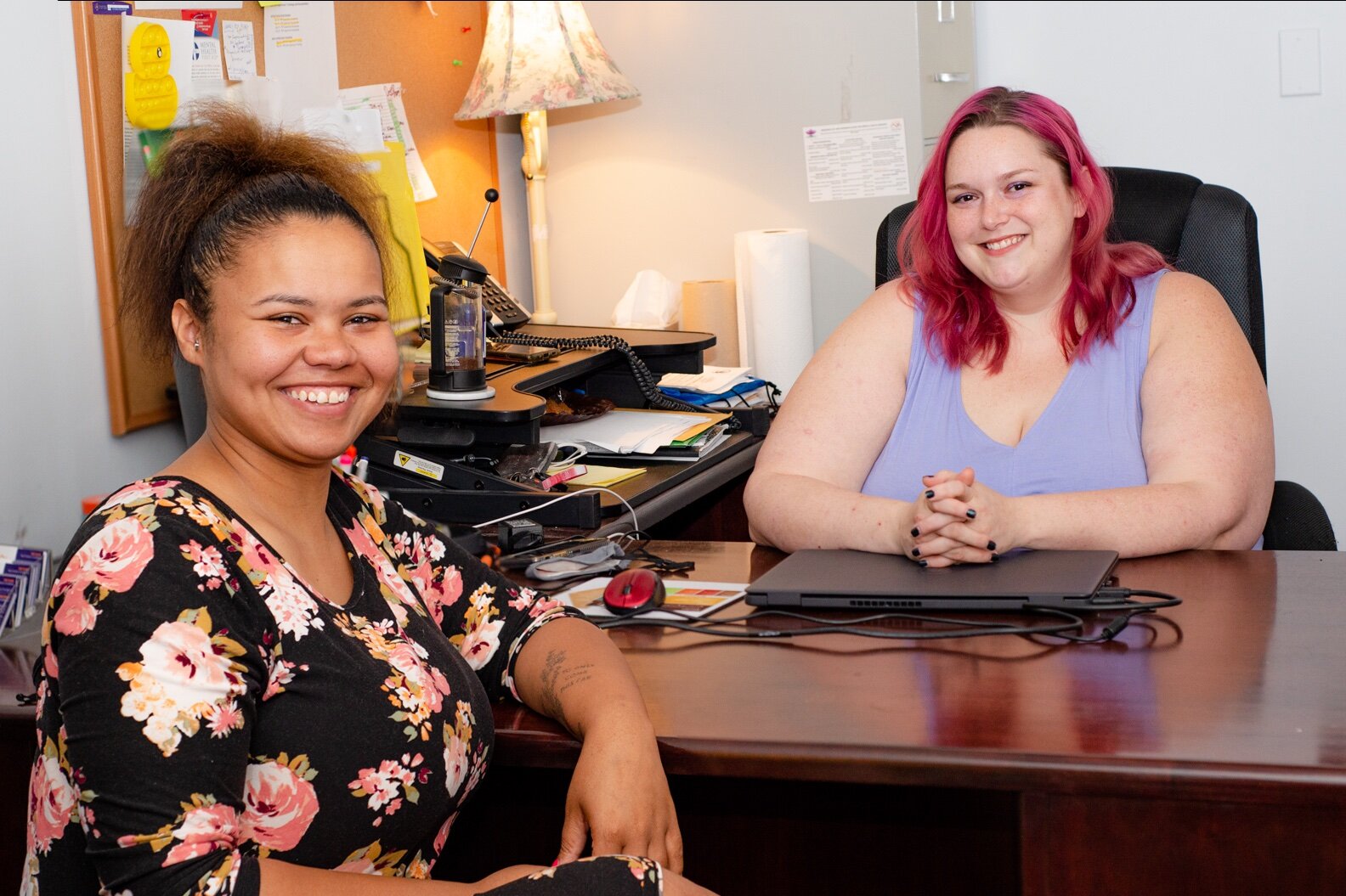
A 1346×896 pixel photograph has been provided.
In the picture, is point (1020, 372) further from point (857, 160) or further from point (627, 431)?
point (857, 160)

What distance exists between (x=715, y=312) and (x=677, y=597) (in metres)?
1.50

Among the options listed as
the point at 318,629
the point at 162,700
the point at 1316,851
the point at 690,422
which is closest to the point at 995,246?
the point at 690,422

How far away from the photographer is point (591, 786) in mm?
1062

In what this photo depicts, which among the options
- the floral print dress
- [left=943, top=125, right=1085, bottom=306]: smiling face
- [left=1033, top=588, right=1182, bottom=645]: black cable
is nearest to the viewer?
the floral print dress

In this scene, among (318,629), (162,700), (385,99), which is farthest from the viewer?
(385,99)

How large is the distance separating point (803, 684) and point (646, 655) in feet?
0.58

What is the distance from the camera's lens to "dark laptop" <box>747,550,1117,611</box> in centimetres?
131

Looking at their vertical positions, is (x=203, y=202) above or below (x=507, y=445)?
above

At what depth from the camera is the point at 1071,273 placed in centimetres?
179

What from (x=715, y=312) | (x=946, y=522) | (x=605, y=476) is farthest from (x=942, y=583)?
(x=715, y=312)

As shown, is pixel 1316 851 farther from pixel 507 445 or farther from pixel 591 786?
pixel 507 445

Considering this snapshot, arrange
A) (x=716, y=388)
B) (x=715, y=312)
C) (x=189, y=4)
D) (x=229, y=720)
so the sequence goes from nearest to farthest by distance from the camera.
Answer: (x=229, y=720) < (x=189, y=4) < (x=716, y=388) < (x=715, y=312)

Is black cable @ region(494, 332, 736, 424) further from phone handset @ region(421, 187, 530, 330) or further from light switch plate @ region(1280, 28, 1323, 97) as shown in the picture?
light switch plate @ region(1280, 28, 1323, 97)

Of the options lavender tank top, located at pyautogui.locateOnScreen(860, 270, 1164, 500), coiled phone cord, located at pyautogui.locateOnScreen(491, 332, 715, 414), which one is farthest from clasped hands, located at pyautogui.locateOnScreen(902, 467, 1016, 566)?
coiled phone cord, located at pyautogui.locateOnScreen(491, 332, 715, 414)
